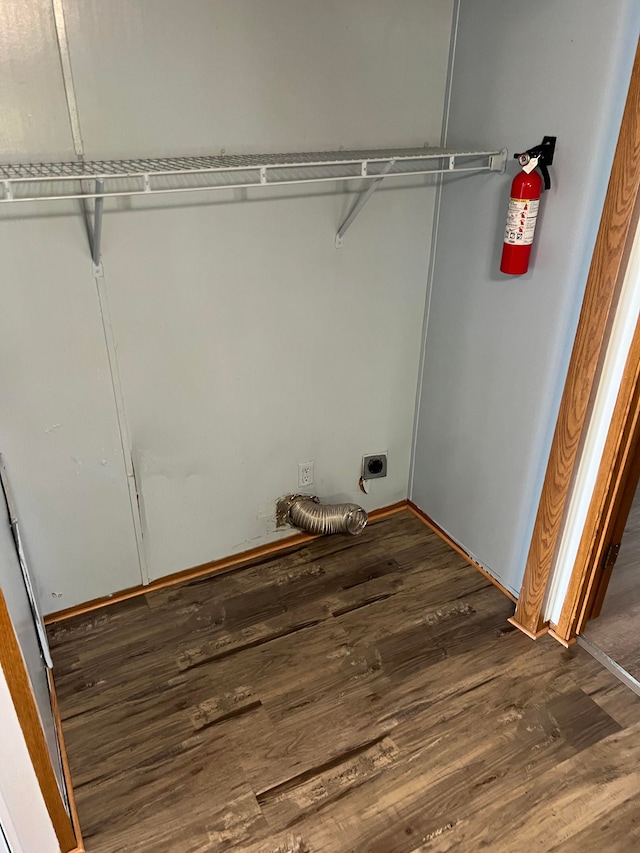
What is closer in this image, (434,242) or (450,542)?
(434,242)

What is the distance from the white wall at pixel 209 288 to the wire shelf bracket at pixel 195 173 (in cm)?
4

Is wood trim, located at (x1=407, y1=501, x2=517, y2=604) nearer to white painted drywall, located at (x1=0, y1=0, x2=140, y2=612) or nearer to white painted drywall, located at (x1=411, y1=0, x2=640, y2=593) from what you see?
white painted drywall, located at (x1=411, y1=0, x2=640, y2=593)

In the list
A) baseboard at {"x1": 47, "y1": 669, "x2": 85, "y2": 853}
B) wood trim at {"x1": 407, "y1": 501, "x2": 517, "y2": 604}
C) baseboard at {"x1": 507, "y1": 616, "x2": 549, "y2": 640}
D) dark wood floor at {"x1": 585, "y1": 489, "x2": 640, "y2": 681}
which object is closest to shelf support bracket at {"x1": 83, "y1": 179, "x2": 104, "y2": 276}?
baseboard at {"x1": 47, "y1": 669, "x2": 85, "y2": 853}

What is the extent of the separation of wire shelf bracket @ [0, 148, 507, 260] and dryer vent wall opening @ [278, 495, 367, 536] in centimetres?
98

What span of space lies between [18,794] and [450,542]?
1759mm

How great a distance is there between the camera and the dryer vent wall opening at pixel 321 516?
2455 millimetres

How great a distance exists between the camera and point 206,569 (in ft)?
A: 7.97

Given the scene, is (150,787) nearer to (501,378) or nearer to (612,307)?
(501,378)

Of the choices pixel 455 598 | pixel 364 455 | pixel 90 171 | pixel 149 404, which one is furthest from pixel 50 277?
pixel 455 598

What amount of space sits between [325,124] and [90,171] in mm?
740

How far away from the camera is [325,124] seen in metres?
1.96

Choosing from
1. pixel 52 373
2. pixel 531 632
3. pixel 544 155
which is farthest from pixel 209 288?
pixel 531 632

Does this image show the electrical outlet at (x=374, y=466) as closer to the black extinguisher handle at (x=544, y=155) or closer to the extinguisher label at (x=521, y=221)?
the extinguisher label at (x=521, y=221)

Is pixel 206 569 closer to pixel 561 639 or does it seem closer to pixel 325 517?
pixel 325 517
